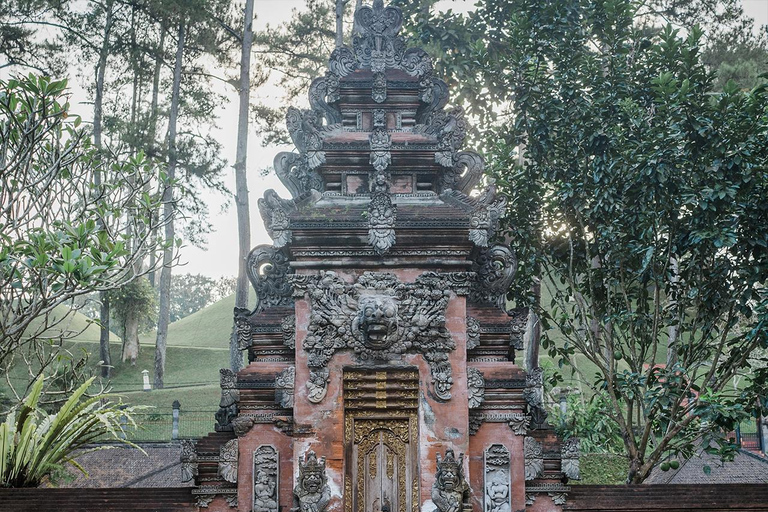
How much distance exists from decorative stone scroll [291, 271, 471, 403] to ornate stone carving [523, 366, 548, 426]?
0.86m

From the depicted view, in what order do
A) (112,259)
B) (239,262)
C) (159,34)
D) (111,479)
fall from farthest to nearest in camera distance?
(159,34)
(239,262)
(111,479)
(112,259)

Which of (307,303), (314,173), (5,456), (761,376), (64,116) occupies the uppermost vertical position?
(64,116)

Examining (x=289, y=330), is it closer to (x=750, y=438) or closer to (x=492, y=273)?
(x=492, y=273)

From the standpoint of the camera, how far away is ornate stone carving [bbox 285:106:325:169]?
920cm

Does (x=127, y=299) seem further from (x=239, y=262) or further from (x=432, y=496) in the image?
(x=432, y=496)

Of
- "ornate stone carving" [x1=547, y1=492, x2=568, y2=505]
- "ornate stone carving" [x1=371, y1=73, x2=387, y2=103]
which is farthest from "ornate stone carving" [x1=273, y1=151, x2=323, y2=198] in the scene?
"ornate stone carving" [x1=547, y1=492, x2=568, y2=505]

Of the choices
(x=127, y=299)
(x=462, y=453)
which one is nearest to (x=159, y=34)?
(x=127, y=299)

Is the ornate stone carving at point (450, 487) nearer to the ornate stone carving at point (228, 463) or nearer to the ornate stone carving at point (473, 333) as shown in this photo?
the ornate stone carving at point (473, 333)

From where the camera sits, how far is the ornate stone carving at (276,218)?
339 inches

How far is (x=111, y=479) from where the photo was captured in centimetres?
1575

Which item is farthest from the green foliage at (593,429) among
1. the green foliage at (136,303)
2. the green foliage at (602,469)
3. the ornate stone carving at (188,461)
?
the green foliage at (136,303)

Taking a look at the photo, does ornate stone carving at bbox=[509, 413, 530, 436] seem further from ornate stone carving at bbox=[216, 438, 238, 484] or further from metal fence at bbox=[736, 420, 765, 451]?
metal fence at bbox=[736, 420, 765, 451]

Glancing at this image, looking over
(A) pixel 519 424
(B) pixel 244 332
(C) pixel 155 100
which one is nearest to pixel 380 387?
(A) pixel 519 424

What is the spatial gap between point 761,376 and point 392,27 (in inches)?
243
